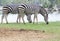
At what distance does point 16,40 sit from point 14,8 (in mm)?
11728

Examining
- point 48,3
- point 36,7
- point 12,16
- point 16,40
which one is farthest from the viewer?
point 48,3

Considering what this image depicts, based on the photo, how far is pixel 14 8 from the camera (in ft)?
74.3

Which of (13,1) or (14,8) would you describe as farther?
(13,1)

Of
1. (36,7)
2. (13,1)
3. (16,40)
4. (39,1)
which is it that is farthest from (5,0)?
(16,40)

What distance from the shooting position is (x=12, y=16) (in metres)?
29.2

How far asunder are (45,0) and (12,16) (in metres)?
3.78

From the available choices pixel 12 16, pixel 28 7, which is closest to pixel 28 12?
pixel 28 7

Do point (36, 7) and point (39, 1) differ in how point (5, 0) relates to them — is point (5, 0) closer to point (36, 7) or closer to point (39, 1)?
point (39, 1)

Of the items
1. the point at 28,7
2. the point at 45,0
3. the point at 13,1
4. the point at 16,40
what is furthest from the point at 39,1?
the point at 16,40

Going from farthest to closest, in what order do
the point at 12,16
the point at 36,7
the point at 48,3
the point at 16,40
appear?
the point at 48,3 < the point at 12,16 < the point at 36,7 < the point at 16,40

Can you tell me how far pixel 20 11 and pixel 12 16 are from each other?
685 cm

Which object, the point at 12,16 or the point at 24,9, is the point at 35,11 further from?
the point at 12,16

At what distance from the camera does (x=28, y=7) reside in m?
22.6

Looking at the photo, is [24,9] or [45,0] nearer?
[24,9]
